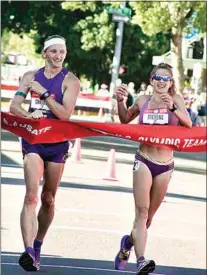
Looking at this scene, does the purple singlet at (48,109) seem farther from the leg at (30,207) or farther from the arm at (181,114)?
the arm at (181,114)

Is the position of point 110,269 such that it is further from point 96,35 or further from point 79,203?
point 96,35

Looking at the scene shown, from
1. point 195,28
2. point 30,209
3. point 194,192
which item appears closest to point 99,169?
point 194,192

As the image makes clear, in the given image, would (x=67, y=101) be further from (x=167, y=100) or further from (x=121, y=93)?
(x=167, y=100)

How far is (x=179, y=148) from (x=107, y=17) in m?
51.1

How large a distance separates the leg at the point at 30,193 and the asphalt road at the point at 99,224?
0.62 m

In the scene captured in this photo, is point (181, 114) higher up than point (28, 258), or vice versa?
point (181, 114)

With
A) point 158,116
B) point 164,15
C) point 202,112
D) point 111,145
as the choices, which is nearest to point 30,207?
point 158,116

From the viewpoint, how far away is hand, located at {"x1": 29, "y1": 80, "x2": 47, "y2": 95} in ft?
26.9

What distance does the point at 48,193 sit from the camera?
340 inches

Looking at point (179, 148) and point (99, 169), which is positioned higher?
point (179, 148)

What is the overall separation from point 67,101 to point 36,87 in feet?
0.86

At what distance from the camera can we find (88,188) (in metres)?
18.7

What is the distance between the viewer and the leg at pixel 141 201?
8.44m

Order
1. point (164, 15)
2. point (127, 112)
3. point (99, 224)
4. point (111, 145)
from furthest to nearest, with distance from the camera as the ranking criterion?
1. point (164, 15)
2. point (111, 145)
3. point (99, 224)
4. point (127, 112)
